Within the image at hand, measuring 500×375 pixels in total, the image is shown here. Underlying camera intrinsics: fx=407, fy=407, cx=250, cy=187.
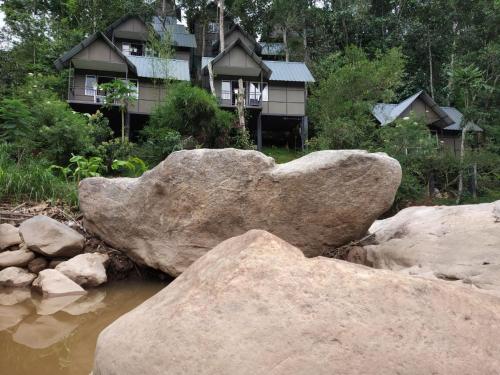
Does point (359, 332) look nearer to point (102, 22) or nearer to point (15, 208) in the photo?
point (15, 208)

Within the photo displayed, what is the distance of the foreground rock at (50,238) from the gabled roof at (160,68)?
13.3 metres

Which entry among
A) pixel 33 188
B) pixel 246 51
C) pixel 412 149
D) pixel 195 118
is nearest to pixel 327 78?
pixel 246 51

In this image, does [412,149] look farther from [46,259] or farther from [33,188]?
[46,259]

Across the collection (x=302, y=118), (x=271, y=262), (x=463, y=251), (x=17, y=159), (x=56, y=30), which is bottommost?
(x=463, y=251)

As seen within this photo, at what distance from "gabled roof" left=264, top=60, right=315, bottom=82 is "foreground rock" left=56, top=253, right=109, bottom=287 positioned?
16.4 meters

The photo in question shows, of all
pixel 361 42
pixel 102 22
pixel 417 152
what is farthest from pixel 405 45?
pixel 102 22

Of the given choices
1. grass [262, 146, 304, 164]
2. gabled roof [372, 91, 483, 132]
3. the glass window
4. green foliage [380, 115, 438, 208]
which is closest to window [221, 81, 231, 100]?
the glass window

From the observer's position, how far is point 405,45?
26219 millimetres

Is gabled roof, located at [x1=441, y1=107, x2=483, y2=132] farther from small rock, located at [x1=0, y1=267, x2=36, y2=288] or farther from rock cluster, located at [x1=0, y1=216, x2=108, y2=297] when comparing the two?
small rock, located at [x1=0, y1=267, x2=36, y2=288]

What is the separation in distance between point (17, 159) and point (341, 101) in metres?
13.3

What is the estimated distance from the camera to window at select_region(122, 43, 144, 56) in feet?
81.8

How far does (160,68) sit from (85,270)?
49.9ft

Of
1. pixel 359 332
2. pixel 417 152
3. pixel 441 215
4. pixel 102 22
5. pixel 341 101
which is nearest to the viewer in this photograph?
pixel 359 332

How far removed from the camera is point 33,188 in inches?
284
